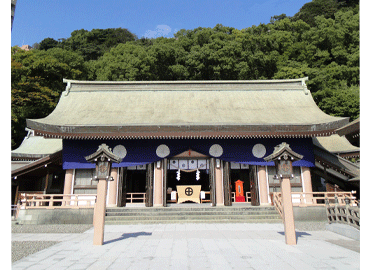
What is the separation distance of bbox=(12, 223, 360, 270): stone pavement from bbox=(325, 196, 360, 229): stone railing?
85cm

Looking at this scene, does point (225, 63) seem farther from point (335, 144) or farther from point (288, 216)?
point (288, 216)

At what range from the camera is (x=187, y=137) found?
516 inches

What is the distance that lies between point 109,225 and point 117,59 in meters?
26.5

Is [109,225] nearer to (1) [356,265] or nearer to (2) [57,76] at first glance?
(1) [356,265]

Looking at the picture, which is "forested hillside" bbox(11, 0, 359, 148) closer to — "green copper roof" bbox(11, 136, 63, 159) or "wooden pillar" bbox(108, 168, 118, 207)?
"green copper roof" bbox(11, 136, 63, 159)

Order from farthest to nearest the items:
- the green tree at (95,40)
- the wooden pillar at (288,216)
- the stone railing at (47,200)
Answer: the green tree at (95,40) < the stone railing at (47,200) < the wooden pillar at (288,216)

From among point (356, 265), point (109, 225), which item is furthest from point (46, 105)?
point (356, 265)

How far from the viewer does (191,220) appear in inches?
436

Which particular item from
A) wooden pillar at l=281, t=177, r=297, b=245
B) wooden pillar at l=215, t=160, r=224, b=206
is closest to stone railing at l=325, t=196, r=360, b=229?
wooden pillar at l=281, t=177, r=297, b=245

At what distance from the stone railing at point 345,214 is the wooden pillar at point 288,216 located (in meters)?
2.93

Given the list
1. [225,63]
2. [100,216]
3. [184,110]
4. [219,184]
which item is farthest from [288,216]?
[225,63]

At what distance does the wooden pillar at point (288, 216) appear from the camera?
6809mm

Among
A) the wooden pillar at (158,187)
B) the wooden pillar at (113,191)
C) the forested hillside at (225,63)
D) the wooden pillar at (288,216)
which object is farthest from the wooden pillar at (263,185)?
the forested hillside at (225,63)

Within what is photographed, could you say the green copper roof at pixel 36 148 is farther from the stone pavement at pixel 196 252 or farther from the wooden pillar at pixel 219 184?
the wooden pillar at pixel 219 184
